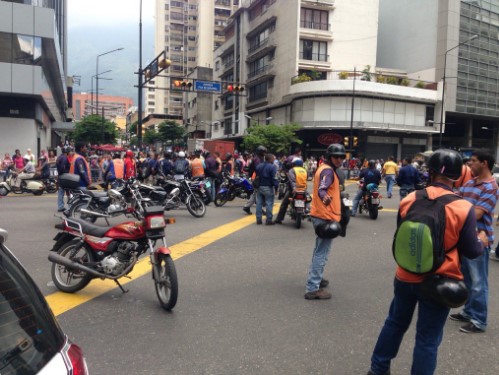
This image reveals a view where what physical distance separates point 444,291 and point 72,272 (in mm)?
3995

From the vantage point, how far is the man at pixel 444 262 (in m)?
2.69

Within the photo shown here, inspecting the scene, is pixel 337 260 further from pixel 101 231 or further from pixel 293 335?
pixel 101 231

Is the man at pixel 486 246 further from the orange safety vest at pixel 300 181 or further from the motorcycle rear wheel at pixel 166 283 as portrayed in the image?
the orange safety vest at pixel 300 181

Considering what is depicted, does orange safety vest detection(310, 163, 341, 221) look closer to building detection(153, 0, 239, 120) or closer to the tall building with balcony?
the tall building with balcony

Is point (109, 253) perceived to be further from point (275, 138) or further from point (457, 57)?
point (457, 57)

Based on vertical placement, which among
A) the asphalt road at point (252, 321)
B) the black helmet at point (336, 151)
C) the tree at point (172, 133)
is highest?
the tree at point (172, 133)

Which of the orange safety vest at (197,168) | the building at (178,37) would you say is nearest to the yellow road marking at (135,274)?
the orange safety vest at (197,168)

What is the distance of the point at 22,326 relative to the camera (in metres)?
A: 1.59

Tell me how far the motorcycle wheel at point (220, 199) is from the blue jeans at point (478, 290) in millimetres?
9458

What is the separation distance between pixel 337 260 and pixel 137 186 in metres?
5.38

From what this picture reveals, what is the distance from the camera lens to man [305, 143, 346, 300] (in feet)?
16.2

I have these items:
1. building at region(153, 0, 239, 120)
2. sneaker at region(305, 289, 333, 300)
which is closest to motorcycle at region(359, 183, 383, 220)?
sneaker at region(305, 289, 333, 300)

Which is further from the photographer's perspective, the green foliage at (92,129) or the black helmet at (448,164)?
the green foliage at (92,129)

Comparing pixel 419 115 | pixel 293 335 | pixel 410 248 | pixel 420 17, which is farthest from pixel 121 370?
pixel 420 17
